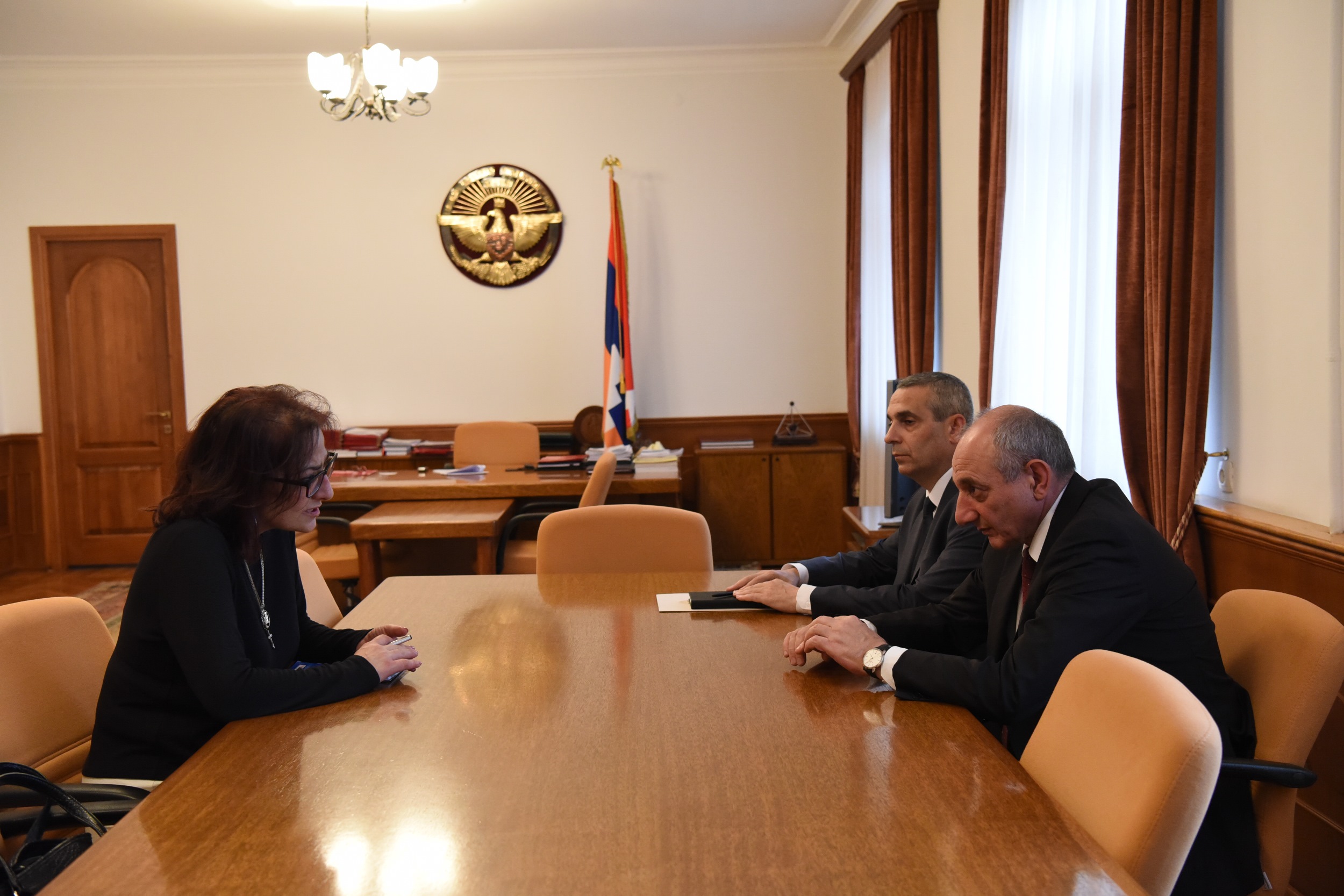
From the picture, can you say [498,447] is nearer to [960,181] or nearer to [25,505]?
[960,181]

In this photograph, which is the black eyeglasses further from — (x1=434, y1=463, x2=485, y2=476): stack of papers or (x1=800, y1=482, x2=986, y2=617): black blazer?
(x1=434, y1=463, x2=485, y2=476): stack of papers

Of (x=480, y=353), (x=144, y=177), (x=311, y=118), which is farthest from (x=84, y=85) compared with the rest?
(x=480, y=353)

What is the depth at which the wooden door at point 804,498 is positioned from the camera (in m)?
6.18

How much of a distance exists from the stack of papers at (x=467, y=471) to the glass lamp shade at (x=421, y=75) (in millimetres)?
1997

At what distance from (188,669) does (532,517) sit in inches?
114

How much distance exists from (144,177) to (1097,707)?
705cm

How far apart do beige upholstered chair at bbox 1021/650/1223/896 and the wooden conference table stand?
0.21ft

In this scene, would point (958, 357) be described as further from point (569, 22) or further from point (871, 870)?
point (871, 870)

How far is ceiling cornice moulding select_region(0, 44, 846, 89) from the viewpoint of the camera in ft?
21.1

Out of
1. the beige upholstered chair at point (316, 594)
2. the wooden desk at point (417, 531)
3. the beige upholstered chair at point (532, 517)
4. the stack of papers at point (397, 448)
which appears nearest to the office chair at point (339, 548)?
the wooden desk at point (417, 531)

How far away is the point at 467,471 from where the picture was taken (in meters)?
5.39

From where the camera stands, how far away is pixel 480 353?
22.0 ft

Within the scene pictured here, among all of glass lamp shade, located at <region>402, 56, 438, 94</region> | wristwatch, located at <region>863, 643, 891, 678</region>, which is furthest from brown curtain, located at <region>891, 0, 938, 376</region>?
wristwatch, located at <region>863, 643, 891, 678</region>

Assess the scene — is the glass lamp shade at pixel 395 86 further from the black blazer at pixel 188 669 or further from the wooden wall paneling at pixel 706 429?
the black blazer at pixel 188 669
